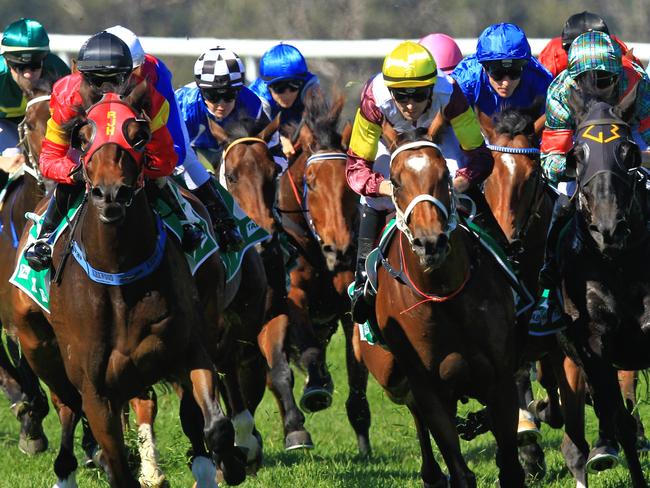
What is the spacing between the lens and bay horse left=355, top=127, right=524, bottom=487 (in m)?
6.73

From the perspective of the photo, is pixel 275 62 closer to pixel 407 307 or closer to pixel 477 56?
pixel 477 56

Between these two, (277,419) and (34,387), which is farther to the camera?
(277,419)

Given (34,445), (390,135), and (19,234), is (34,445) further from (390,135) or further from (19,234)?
(390,135)

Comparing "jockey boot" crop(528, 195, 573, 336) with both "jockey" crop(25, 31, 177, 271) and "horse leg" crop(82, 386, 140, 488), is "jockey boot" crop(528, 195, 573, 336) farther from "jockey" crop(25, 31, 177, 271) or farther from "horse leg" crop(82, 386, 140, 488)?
"horse leg" crop(82, 386, 140, 488)

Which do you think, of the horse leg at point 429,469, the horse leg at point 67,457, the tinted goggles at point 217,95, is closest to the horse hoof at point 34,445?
the horse leg at point 67,457

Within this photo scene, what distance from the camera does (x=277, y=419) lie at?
11.0m

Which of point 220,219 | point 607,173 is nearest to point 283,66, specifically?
point 220,219

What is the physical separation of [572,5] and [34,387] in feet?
66.6

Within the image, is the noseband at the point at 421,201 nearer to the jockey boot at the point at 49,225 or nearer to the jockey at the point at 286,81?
the jockey boot at the point at 49,225

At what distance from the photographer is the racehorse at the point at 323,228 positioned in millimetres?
9766

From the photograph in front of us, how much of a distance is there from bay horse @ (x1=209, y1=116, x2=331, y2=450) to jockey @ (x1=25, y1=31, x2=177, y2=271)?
101 inches

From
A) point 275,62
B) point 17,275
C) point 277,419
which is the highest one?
point 275,62

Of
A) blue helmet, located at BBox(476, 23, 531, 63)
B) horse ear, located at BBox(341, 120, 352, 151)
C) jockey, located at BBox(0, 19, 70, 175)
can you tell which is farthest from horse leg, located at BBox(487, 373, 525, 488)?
horse ear, located at BBox(341, 120, 352, 151)

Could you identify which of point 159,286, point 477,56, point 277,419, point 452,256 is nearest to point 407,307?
point 452,256
